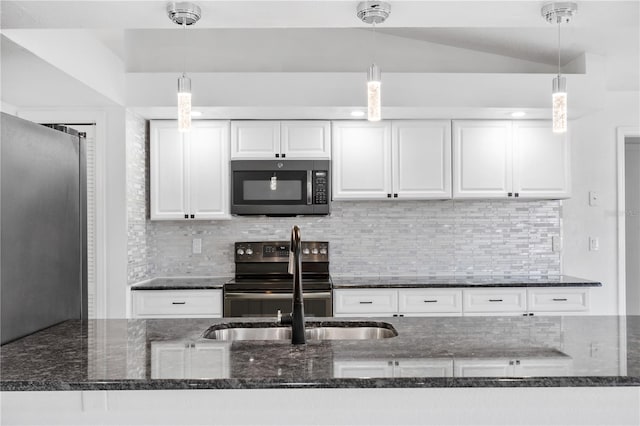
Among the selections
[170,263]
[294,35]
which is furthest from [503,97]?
[170,263]

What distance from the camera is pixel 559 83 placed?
2.02 metres

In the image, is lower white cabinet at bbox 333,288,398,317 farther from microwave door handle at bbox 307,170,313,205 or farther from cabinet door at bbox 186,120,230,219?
cabinet door at bbox 186,120,230,219

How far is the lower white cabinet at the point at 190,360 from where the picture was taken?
151cm

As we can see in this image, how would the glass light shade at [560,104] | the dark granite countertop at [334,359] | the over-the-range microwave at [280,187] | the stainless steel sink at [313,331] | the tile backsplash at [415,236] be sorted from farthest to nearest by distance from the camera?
the tile backsplash at [415,236]
the over-the-range microwave at [280,187]
the stainless steel sink at [313,331]
the glass light shade at [560,104]
the dark granite countertop at [334,359]

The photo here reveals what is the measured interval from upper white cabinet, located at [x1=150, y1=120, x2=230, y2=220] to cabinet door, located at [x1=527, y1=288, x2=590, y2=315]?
2394 mm

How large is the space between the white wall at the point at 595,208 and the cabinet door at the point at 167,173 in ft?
10.1

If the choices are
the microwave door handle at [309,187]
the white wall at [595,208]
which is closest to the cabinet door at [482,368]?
the microwave door handle at [309,187]

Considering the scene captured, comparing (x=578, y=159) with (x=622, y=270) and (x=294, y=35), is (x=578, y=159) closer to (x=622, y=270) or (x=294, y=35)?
(x=622, y=270)

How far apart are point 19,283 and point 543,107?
11.2 ft

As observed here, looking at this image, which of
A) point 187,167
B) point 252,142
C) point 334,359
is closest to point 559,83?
point 334,359

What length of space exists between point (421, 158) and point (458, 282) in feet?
3.13

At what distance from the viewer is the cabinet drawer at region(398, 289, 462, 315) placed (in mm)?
3850

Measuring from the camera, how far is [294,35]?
4.10m

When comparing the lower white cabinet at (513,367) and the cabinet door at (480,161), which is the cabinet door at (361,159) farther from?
the lower white cabinet at (513,367)
